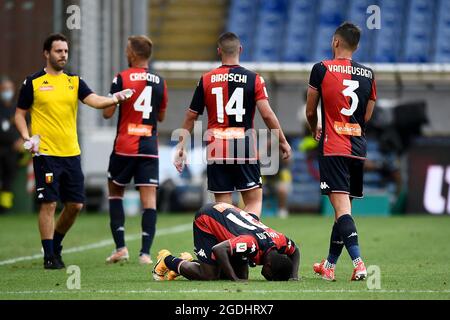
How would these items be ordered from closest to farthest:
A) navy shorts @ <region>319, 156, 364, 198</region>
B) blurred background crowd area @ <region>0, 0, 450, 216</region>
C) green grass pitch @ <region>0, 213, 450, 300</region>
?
green grass pitch @ <region>0, 213, 450, 300</region>
navy shorts @ <region>319, 156, 364, 198</region>
blurred background crowd area @ <region>0, 0, 450, 216</region>

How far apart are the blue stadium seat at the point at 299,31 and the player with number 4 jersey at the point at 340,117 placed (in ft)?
69.8

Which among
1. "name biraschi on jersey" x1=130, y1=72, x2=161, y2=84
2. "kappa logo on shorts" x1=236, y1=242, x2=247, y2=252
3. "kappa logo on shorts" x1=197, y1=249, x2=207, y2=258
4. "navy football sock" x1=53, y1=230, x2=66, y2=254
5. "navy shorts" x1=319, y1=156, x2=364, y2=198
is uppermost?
"name biraschi on jersey" x1=130, y1=72, x2=161, y2=84

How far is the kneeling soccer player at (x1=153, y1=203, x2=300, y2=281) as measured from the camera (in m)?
8.62

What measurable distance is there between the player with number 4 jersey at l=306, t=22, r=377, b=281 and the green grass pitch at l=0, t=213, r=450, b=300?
26.3 inches

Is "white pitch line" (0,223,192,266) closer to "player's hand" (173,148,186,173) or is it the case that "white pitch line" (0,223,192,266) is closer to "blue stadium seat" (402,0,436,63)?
"player's hand" (173,148,186,173)

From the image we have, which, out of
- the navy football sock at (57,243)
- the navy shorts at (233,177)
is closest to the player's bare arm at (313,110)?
the navy shorts at (233,177)

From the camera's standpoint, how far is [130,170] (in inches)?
457

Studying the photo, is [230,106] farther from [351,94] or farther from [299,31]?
[299,31]

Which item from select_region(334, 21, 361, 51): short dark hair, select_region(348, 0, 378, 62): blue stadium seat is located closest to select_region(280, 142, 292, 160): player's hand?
select_region(334, 21, 361, 51): short dark hair

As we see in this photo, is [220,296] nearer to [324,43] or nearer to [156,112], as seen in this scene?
[156,112]

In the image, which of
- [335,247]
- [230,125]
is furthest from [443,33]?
[335,247]

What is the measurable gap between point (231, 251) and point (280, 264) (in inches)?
15.0
